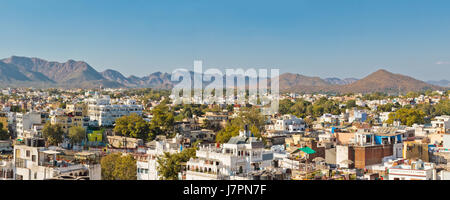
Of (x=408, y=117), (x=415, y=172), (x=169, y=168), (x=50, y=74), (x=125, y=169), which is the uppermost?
(x=50, y=74)

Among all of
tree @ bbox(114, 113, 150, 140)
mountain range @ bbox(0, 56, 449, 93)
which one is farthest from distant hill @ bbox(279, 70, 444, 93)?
tree @ bbox(114, 113, 150, 140)

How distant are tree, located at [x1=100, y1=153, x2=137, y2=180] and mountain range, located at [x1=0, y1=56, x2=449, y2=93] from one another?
6819cm

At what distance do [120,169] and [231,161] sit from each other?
298 cm

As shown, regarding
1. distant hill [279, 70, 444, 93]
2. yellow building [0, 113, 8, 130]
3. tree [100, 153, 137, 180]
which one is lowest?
tree [100, 153, 137, 180]

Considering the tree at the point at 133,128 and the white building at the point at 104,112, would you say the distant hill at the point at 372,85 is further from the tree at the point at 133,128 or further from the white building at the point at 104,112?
the tree at the point at 133,128

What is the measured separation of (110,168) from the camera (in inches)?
433

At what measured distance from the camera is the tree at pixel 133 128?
19375 mm

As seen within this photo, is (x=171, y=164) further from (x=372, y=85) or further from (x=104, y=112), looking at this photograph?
(x=372, y=85)

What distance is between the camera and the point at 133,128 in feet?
64.1

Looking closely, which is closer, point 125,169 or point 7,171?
point 7,171

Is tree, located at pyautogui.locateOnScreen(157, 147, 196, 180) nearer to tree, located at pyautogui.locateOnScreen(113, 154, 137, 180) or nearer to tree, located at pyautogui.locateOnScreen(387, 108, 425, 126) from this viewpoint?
tree, located at pyautogui.locateOnScreen(113, 154, 137, 180)

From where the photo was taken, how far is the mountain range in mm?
80750

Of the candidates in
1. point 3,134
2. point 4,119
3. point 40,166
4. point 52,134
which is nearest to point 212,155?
point 40,166

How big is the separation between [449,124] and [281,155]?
932 centimetres
